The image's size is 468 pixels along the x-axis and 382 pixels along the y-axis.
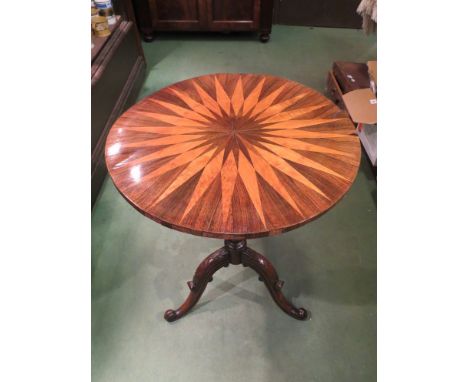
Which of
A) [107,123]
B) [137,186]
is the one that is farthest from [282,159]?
[107,123]

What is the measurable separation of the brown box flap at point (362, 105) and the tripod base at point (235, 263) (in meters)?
0.99

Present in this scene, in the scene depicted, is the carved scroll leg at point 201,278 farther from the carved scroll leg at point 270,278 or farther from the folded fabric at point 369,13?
the folded fabric at point 369,13

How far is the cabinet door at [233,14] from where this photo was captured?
2725 mm

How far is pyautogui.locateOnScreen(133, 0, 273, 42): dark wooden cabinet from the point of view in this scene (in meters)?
2.74

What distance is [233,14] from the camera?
2793 mm

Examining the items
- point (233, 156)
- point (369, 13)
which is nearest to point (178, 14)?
point (369, 13)

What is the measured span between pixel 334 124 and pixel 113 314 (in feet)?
3.58

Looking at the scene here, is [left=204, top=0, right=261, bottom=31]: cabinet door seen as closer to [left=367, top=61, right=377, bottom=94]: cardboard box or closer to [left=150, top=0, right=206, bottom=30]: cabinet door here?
[left=150, top=0, right=206, bottom=30]: cabinet door

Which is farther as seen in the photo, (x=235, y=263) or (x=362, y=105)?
(x=362, y=105)

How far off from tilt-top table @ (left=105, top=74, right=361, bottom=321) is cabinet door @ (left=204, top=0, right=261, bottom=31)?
1.82 m

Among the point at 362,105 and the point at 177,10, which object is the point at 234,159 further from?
the point at 177,10

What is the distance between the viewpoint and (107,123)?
6.19 ft

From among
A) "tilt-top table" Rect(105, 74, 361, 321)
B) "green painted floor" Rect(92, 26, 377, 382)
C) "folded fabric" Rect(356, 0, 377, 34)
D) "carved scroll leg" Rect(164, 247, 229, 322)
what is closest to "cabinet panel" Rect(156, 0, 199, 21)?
"folded fabric" Rect(356, 0, 377, 34)

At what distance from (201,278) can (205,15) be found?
2.34 meters
